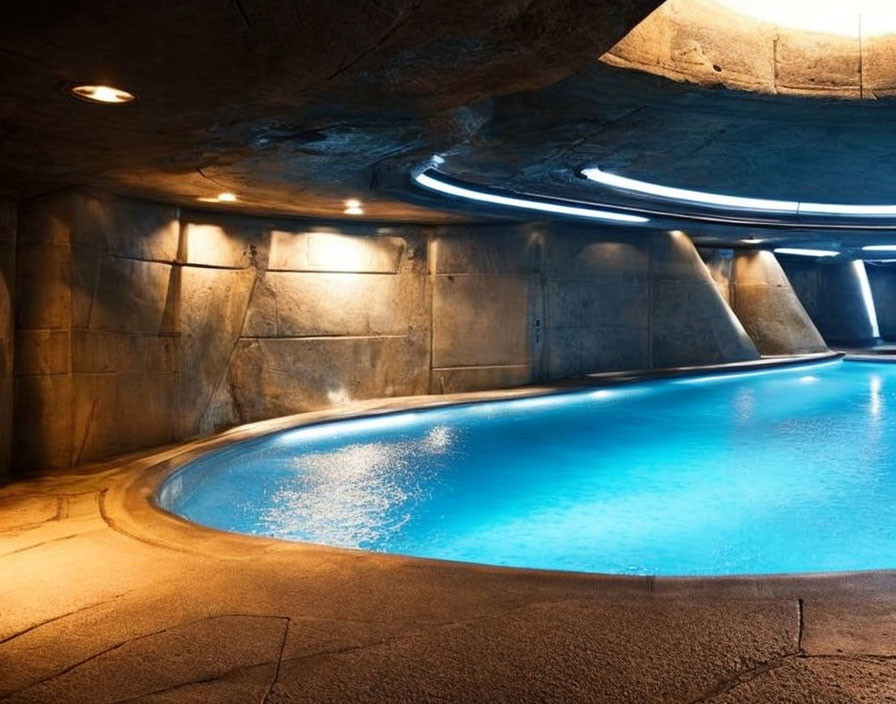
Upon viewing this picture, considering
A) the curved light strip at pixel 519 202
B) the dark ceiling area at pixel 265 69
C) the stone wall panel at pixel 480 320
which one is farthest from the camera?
the stone wall panel at pixel 480 320

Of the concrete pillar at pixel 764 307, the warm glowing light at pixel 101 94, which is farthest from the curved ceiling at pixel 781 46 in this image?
the concrete pillar at pixel 764 307

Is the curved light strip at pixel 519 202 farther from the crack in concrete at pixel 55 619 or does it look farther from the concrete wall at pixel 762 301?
the concrete wall at pixel 762 301

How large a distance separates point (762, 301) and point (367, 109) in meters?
16.6

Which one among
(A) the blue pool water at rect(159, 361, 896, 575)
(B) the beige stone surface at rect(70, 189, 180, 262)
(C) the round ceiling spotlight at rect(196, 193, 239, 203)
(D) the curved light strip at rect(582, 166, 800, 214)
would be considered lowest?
(A) the blue pool water at rect(159, 361, 896, 575)

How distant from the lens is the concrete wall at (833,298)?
2289 cm

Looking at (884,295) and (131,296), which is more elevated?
(884,295)

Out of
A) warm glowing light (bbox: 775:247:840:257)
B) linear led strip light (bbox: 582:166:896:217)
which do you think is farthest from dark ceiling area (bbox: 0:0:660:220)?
warm glowing light (bbox: 775:247:840:257)

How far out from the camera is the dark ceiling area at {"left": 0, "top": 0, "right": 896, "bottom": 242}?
2.88 m

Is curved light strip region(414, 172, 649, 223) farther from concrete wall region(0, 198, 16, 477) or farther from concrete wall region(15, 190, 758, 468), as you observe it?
concrete wall region(0, 198, 16, 477)

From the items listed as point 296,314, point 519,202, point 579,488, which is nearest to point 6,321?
point 296,314

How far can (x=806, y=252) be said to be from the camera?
66.0 ft

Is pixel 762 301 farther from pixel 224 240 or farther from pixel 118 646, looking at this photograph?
pixel 118 646

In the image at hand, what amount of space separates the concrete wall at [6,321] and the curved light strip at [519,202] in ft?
12.8

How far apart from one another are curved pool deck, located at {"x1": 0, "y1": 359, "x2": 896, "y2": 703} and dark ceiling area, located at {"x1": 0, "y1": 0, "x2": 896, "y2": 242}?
229cm
